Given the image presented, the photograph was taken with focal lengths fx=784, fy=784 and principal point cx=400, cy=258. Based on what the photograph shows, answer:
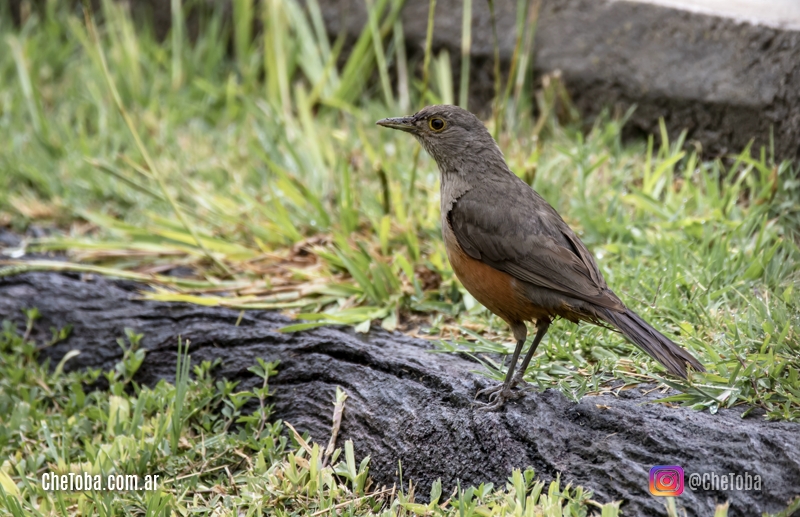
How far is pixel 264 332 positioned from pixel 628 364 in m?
1.85

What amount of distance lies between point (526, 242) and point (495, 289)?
25 centimetres

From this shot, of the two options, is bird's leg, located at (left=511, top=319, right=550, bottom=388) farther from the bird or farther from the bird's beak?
the bird's beak

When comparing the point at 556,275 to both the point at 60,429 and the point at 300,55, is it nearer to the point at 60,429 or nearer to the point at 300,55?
the point at 60,429

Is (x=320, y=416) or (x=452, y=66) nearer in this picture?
(x=320, y=416)

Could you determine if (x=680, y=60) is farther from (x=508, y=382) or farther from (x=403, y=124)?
(x=508, y=382)

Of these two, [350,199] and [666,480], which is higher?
[350,199]

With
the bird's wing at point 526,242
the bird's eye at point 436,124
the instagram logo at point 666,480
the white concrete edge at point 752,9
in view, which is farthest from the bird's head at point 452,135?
the white concrete edge at point 752,9

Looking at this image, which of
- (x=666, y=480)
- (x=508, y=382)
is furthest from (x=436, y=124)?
(x=666, y=480)

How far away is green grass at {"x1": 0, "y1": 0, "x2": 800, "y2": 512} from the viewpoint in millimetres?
3592

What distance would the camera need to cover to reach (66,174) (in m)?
6.01

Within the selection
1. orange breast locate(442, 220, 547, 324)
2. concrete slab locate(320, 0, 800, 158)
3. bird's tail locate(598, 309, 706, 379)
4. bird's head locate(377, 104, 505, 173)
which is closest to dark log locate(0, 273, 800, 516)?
bird's tail locate(598, 309, 706, 379)

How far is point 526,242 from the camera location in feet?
11.3

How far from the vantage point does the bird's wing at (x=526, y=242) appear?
3.27 meters

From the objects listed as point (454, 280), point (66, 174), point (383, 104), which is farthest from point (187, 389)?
point (383, 104)
